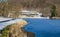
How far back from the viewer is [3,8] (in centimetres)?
1194

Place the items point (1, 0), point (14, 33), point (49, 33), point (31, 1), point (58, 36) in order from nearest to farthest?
point (14, 33), point (58, 36), point (49, 33), point (1, 0), point (31, 1)

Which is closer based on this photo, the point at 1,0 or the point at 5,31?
the point at 5,31

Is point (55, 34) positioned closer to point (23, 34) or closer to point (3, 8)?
point (23, 34)

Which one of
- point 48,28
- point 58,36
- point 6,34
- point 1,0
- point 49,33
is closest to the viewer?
point 6,34

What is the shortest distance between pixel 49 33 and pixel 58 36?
0.39 m

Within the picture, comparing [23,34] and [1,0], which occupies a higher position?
[1,0]

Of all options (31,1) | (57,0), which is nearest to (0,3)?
(31,1)

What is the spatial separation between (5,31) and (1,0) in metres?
8.09

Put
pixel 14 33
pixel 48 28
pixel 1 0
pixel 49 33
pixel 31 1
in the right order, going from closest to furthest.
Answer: pixel 14 33 < pixel 49 33 < pixel 48 28 < pixel 1 0 < pixel 31 1

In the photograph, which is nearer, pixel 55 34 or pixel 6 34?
pixel 6 34

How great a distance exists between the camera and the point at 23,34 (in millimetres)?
4555

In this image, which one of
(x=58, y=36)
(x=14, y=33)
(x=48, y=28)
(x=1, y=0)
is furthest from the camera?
(x=1, y=0)

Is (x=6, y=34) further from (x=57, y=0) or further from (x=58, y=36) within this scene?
(x=57, y=0)

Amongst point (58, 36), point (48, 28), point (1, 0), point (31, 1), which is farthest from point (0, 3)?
point (31, 1)
